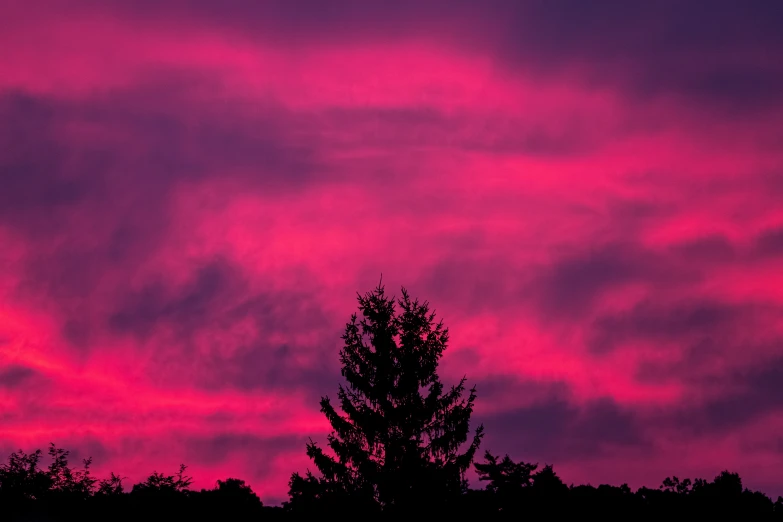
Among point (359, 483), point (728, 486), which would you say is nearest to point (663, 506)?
point (728, 486)

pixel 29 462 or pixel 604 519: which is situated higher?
pixel 29 462

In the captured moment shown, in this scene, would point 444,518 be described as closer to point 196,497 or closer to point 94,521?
point 196,497

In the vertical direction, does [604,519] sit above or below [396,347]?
below

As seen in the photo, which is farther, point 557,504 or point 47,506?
point 557,504

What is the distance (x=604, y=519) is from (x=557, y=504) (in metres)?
2.34

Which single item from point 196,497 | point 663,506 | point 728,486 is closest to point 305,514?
point 196,497

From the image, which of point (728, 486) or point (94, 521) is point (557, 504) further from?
point (94, 521)

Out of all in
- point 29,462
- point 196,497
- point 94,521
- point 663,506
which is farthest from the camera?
point 29,462

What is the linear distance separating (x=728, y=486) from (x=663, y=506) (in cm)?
1121

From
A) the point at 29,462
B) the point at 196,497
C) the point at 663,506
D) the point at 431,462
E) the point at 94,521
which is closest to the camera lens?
the point at 94,521

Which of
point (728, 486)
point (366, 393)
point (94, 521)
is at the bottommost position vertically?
point (94, 521)

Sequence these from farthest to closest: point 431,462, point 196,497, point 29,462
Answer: point 29,462
point 431,462
point 196,497

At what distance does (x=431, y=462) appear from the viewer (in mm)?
52531

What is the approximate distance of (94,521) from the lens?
1565 inches
